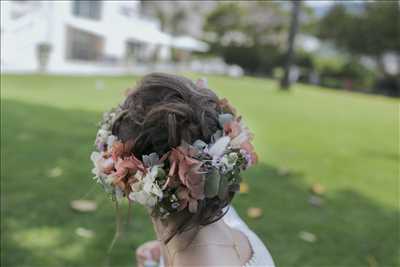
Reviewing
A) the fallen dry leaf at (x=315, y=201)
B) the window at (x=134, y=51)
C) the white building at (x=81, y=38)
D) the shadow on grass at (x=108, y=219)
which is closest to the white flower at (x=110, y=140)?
the shadow on grass at (x=108, y=219)

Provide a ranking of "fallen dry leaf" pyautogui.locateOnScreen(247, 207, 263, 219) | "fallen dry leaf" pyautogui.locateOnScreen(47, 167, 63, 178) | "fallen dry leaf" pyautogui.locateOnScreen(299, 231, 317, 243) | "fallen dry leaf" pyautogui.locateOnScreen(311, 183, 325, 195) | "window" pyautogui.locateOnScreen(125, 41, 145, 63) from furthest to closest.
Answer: "window" pyautogui.locateOnScreen(125, 41, 145, 63) → "fallen dry leaf" pyautogui.locateOnScreen(311, 183, 325, 195) → "fallen dry leaf" pyautogui.locateOnScreen(47, 167, 63, 178) → "fallen dry leaf" pyautogui.locateOnScreen(247, 207, 263, 219) → "fallen dry leaf" pyautogui.locateOnScreen(299, 231, 317, 243)

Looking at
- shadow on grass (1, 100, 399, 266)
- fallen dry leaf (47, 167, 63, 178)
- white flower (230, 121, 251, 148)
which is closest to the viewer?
white flower (230, 121, 251, 148)

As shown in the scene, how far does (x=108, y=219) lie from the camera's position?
2691mm

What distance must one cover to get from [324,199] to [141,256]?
204 cm

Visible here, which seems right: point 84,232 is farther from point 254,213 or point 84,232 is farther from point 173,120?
point 173,120

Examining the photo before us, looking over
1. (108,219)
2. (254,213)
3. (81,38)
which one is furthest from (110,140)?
(81,38)

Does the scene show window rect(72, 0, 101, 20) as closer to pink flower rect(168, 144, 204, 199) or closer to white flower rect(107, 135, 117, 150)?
white flower rect(107, 135, 117, 150)

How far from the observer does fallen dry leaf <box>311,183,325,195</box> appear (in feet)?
11.6

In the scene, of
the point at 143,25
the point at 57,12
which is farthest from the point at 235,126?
the point at 143,25

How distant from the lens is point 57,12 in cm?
1341

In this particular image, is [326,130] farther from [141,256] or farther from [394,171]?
[141,256]

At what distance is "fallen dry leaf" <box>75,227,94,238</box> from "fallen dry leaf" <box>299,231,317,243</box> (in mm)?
1048

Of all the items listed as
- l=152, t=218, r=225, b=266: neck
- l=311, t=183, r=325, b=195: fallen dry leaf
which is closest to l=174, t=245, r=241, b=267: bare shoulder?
l=152, t=218, r=225, b=266: neck

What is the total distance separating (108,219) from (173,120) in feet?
5.82
